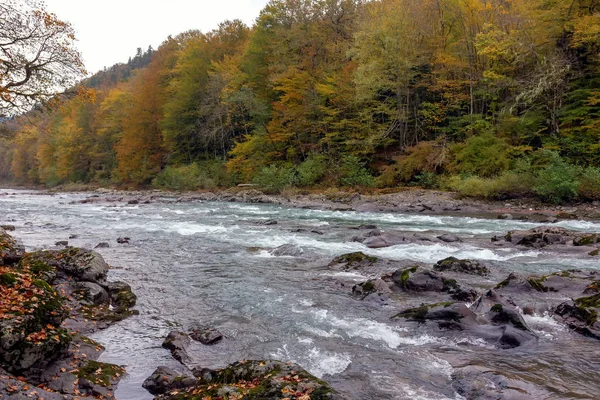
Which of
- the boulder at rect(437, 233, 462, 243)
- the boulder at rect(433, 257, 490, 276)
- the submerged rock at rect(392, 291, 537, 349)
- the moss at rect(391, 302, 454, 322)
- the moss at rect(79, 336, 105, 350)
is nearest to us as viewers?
the moss at rect(79, 336, 105, 350)

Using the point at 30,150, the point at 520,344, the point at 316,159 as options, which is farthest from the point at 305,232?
the point at 30,150

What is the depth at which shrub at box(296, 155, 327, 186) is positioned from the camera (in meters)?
37.1

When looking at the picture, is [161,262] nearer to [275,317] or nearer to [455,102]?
[275,317]

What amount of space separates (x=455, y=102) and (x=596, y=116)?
32.8ft

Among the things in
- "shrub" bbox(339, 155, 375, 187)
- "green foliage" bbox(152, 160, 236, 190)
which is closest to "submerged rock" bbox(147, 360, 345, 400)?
"shrub" bbox(339, 155, 375, 187)

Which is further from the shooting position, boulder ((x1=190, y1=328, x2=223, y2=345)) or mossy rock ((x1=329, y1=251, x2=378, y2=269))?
mossy rock ((x1=329, y1=251, x2=378, y2=269))

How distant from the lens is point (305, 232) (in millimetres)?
17484

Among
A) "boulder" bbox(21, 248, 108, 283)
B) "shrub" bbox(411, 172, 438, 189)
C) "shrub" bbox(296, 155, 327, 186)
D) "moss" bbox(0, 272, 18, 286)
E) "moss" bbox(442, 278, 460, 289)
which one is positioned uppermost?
"shrub" bbox(296, 155, 327, 186)

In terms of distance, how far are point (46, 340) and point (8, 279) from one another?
6.11 feet

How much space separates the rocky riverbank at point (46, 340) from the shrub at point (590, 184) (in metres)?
24.5

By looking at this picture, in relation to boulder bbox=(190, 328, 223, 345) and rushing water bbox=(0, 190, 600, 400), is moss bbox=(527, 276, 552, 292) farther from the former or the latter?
boulder bbox=(190, 328, 223, 345)

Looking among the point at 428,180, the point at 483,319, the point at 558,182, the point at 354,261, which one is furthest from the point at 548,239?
the point at 428,180

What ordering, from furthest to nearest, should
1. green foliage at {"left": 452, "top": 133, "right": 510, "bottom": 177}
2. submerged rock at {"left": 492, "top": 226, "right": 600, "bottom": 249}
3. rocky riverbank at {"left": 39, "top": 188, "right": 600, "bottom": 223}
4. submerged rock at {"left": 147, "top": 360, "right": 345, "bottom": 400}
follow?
green foliage at {"left": 452, "top": 133, "right": 510, "bottom": 177} → rocky riverbank at {"left": 39, "top": 188, "right": 600, "bottom": 223} → submerged rock at {"left": 492, "top": 226, "right": 600, "bottom": 249} → submerged rock at {"left": 147, "top": 360, "right": 345, "bottom": 400}

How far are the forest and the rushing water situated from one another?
27.1 ft
